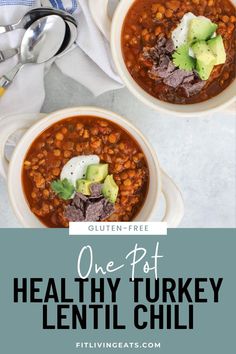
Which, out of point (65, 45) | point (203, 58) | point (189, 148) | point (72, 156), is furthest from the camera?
point (189, 148)

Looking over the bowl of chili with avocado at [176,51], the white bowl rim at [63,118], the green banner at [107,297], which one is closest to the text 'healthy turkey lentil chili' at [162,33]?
the bowl of chili with avocado at [176,51]

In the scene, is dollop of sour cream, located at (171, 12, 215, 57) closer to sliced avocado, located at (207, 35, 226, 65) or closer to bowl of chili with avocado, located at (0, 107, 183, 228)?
sliced avocado, located at (207, 35, 226, 65)

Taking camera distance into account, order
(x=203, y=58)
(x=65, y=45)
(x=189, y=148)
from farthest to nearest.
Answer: (x=189, y=148) < (x=65, y=45) < (x=203, y=58)

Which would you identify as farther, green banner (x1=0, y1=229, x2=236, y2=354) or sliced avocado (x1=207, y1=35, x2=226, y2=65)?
green banner (x1=0, y1=229, x2=236, y2=354)

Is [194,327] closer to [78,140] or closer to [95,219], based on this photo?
[95,219]

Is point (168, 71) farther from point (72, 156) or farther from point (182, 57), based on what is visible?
point (72, 156)

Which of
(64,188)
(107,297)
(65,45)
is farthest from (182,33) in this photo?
(107,297)

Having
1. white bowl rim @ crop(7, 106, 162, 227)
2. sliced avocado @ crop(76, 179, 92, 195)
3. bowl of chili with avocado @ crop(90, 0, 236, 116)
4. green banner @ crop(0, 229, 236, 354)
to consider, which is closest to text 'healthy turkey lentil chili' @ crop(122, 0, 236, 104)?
bowl of chili with avocado @ crop(90, 0, 236, 116)
